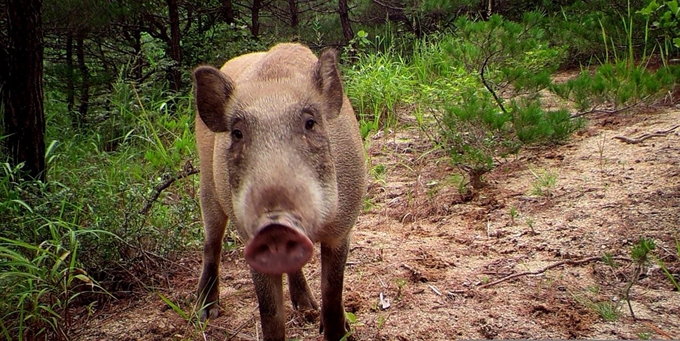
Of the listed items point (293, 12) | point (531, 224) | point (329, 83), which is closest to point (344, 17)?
point (293, 12)

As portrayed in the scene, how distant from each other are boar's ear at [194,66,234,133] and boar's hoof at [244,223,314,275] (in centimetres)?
94

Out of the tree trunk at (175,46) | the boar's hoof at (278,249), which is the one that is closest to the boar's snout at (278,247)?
the boar's hoof at (278,249)

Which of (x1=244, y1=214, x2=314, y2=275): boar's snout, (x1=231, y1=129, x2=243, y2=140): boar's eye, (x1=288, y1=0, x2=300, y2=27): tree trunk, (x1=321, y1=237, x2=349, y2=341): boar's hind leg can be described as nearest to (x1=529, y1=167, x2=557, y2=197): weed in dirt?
(x1=321, y1=237, x2=349, y2=341): boar's hind leg

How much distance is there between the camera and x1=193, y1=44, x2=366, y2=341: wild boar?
1981 mm

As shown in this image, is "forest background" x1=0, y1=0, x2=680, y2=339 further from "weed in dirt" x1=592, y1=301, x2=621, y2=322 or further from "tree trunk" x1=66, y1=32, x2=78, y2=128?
"weed in dirt" x1=592, y1=301, x2=621, y2=322

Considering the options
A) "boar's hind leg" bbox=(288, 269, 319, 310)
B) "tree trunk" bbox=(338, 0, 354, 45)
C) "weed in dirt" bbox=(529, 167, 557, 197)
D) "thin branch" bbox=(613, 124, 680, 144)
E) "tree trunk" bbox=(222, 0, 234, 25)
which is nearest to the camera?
"boar's hind leg" bbox=(288, 269, 319, 310)

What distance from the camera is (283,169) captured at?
2156 mm

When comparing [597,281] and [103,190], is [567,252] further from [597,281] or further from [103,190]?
[103,190]

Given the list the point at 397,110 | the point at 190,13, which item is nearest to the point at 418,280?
the point at 397,110

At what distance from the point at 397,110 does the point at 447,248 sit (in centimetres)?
325

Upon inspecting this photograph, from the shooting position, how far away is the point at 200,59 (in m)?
8.02

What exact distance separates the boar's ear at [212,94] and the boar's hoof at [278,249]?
0.94 m

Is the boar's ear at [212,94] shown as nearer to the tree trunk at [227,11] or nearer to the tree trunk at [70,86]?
the tree trunk at [70,86]

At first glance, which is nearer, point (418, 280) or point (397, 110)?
point (418, 280)
